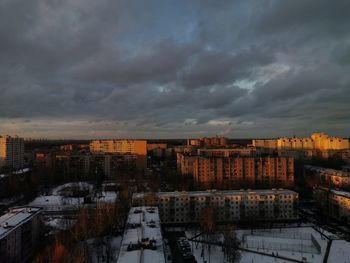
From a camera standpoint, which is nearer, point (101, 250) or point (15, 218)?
point (101, 250)

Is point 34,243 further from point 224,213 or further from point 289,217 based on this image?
point 289,217

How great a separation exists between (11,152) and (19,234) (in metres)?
27.9

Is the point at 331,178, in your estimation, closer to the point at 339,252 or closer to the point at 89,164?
the point at 339,252

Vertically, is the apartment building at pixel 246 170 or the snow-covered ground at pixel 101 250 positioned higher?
the apartment building at pixel 246 170

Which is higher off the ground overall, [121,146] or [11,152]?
[121,146]

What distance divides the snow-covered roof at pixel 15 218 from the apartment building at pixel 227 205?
15.9ft

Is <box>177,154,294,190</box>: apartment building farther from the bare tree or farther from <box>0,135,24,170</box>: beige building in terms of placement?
<box>0,135,24,170</box>: beige building

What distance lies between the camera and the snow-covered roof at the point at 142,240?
8.24 m

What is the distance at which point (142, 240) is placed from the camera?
939 cm

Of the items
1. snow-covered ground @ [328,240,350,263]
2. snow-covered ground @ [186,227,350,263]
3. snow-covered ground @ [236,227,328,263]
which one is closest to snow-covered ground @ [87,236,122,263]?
snow-covered ground @ [186,227,350,263]

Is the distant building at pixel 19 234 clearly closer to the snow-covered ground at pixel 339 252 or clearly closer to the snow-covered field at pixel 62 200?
the snow-covered field at pixel 62 200

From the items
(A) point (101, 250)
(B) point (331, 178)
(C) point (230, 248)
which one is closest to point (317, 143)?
(B) point (331, 178)

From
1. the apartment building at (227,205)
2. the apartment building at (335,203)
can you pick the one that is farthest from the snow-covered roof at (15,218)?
the apartment building at (335,203)

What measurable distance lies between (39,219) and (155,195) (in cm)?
550
